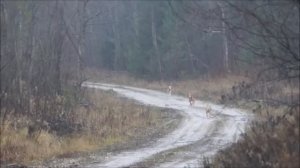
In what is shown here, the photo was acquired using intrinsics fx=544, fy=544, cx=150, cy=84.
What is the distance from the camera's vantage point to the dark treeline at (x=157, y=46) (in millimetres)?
8078

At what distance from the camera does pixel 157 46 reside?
59.6 m

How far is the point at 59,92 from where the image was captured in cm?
2278

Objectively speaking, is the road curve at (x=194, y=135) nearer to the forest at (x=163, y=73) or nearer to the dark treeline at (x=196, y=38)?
the forest at (x=163, y=73)

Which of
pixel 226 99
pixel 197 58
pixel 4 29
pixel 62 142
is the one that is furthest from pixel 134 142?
pixel 197 58

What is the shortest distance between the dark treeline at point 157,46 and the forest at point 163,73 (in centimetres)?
3

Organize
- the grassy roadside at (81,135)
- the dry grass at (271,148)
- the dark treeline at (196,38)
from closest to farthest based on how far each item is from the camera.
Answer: the dry grass at (271,148)
the dark treeline at (196,38)
the grassy roadside at (81,135)

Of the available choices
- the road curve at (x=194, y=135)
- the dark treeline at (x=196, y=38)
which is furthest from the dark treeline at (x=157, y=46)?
the road curve at (x=194, y=135)

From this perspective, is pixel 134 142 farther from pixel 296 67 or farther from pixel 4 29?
pixel 296 67

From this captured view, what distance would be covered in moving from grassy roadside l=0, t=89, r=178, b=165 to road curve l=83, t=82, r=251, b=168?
1185 mm

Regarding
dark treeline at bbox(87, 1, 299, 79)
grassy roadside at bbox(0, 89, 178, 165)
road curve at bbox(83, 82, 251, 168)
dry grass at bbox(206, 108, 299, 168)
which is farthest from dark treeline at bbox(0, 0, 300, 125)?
road curve at bbox(83, 82, 251, 168)

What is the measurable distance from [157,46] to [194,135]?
39947 millimetres

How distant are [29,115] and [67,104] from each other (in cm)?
198

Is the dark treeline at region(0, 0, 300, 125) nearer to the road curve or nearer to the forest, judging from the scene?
the forest

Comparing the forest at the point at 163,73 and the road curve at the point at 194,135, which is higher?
the forest at the point at 163,73
